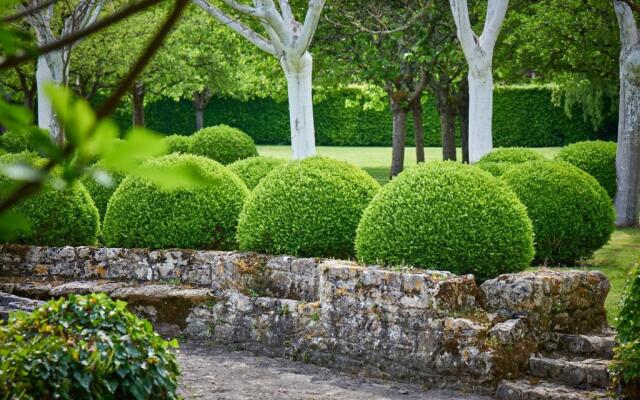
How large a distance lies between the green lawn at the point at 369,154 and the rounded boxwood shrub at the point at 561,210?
1675cm

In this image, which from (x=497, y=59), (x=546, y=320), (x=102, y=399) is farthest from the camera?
(x=497, y=59)

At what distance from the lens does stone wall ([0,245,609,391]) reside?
22.5 ft

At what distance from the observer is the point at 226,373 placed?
7211 mm

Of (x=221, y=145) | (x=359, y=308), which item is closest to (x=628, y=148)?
(x=221, y=145)

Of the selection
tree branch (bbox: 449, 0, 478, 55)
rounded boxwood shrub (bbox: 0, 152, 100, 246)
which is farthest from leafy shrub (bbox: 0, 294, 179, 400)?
tree branch (bbox: 449, 0, 478, 55)

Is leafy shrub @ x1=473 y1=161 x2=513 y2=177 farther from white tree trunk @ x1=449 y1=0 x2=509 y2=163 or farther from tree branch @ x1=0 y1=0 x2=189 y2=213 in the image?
tree branch @ x1=0 y1=0 x2=189 y2=213

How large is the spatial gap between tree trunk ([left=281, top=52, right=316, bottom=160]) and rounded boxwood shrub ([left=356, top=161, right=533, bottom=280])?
638cm

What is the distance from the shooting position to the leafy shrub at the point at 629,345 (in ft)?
19.0

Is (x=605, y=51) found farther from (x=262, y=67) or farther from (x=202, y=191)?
(x=202, y=191)

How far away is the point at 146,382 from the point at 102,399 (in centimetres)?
20

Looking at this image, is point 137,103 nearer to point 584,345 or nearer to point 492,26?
point 492,26

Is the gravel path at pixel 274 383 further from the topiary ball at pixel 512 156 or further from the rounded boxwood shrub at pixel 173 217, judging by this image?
the topiary ball at pixel 512 156

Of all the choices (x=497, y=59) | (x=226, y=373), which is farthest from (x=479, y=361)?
(x=497, y=59)

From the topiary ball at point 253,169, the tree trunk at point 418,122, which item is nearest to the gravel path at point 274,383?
the topiary ball at point 253,169
